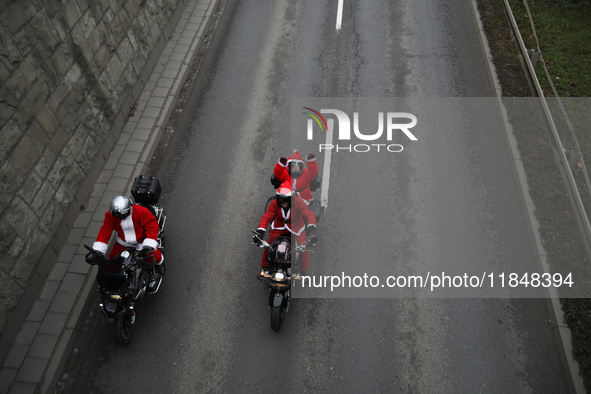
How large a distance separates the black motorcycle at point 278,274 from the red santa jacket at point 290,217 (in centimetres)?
22

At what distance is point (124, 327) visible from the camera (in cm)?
674

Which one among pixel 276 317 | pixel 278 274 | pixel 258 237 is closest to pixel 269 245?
pixel 258 237

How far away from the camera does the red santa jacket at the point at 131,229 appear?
21.5 ft

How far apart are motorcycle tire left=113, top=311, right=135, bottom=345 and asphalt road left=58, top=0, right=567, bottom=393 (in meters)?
0.25

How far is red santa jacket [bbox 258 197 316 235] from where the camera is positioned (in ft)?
22.4

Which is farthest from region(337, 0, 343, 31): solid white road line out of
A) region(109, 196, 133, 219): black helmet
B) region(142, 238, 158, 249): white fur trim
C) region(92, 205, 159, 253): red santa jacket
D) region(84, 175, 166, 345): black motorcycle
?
region(142, 238, 158, 249): white fur trim

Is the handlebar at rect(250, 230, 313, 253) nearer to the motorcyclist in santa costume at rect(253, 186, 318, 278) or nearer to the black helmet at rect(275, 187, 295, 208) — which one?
the motorcyclist in santa costume at rect(253, 186, 318, 278)

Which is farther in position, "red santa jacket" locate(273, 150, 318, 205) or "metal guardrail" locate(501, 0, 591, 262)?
"red santa jacket" locate(273, 150, 318, 205)

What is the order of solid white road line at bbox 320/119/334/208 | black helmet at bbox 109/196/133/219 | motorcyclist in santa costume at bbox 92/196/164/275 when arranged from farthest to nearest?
solid white road line at bbox 320/119/334/208 → motorcyclist in santa costume at bbox 92/196/164/275 → black helmet at bbox 109/196/133/219

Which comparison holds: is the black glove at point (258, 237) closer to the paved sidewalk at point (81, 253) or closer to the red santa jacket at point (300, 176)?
the red santa jacket at point (300, 176)

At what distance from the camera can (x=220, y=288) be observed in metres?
7.56

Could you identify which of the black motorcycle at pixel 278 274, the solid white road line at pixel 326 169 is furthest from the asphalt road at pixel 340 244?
the black motorcycle at pixel 278 274

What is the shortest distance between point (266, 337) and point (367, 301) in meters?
2.01

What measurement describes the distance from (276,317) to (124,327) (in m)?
2.69
